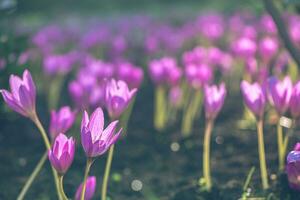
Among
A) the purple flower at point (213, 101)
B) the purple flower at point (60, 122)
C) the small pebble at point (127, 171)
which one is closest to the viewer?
the purple flower at point (60, 122)

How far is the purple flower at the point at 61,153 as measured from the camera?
146cm

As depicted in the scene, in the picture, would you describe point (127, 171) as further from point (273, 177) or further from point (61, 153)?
point (61, 153)

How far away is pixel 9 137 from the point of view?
10.5 ft

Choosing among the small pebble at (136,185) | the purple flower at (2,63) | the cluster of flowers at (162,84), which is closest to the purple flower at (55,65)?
the cluster of flowers at (162,84)

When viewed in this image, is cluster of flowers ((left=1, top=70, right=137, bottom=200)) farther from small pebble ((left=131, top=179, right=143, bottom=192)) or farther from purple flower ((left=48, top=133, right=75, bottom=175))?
small pebble ((left=131, top=179, right=143, bottom=192))

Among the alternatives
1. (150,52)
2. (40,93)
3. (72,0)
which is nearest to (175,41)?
(150,52)

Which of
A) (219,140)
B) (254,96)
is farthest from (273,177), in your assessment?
(219,140)

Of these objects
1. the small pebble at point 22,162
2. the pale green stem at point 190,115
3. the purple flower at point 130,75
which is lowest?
the pale green stem at point 190,115

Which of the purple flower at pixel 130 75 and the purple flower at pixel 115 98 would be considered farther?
the purple flower at pixel 130 75

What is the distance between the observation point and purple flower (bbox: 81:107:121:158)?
4.78 feet

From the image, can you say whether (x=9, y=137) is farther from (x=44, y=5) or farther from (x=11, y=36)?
(x=44, y=5)

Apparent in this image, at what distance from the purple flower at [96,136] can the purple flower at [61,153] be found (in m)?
0.05

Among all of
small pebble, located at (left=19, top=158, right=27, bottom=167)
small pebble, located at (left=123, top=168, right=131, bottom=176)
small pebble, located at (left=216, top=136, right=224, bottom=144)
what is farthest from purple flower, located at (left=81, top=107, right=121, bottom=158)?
small pebble, located at (left=216, top=136, right=224, bottom=144)

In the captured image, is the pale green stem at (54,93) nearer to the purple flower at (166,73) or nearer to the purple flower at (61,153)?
the purple flower at (166,73)
